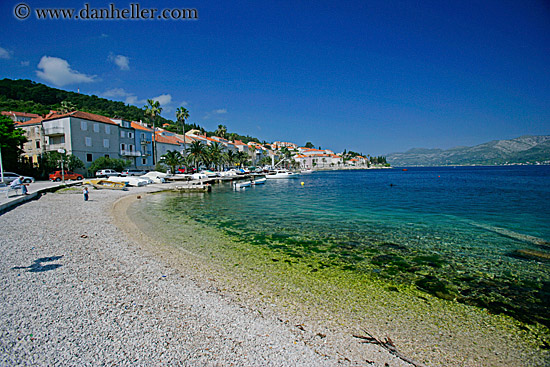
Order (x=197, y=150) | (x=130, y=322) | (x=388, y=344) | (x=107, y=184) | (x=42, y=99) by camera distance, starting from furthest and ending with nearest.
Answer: (x=42, y=99), (x=197, y=150), (x=107, y=184), (x=130, y=322), (x=388, y=344)

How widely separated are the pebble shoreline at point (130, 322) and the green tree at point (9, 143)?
37.8 m

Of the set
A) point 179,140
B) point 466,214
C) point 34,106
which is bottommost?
point 466,214

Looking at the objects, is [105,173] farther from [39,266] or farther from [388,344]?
[388,344]

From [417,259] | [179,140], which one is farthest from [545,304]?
[179,140]

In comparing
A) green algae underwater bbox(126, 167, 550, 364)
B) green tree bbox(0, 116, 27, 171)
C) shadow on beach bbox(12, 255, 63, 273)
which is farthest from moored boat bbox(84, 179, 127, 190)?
shadow on beach bbox(12, 255, 63, 273)

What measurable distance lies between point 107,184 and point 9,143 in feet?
51.9

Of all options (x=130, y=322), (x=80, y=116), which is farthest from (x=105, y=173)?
(x=130, y=322)

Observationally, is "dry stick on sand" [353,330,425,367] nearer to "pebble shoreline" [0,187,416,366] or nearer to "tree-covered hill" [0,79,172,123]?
"pebble shoreline" [0,187,416,366]

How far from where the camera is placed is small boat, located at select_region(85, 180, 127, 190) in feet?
111

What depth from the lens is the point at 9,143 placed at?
36.7 m

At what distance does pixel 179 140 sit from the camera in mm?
77438

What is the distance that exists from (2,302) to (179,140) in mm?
76083

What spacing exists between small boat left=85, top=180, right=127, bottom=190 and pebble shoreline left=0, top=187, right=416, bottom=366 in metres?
27.9

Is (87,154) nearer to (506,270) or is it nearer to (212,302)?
(212,302)
